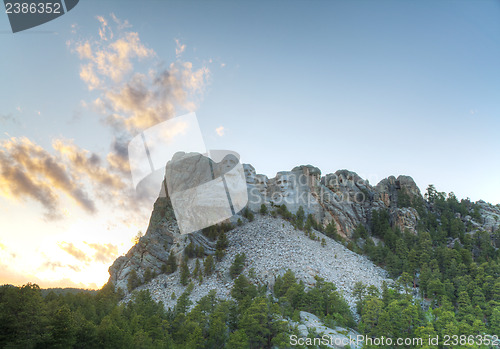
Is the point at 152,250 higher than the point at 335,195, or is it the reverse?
the point at 335,195

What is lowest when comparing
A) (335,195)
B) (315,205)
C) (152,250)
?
(152,250)

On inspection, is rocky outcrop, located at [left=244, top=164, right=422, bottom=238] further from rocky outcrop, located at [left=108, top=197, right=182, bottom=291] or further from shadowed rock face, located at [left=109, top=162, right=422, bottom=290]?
rocky outcrop, located at [left=108, top=197, right=182, bottom=291]

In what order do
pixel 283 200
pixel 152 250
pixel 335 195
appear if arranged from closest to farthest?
1. pixel 152 250
2. pixel 283 200
3. pixel 335 195

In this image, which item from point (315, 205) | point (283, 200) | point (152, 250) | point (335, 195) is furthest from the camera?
point (335, 195)

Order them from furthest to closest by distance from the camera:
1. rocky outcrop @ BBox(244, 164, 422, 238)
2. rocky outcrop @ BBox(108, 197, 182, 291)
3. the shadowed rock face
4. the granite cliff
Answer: rocky outcrop @ BBox(244, 164, 422, 238) → the granite cliff → the shadowed rock face → rocky outcrop @ BBox(108, 197, 182, 291)

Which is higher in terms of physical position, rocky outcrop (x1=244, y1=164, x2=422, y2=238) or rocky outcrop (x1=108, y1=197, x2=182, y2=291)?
rocky outcrop (x1=244, y1=164, x2=422, y2=238)

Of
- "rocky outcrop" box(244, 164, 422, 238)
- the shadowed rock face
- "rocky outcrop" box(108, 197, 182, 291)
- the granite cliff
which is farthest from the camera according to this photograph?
"rocky outcrop" box(244, 164, 422, 238)

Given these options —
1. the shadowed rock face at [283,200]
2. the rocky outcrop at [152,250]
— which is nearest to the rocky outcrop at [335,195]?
the shadowed rock face at [283,200]

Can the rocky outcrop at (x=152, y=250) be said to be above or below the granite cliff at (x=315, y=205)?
below

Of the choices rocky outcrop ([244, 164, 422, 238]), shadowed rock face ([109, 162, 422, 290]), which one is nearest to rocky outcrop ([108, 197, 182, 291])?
shadowed rock face ([109, 162, 422, 290])

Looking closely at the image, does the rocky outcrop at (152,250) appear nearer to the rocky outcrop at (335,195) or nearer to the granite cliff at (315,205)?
the granite cliff at (315,205)

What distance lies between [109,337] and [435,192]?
442 feet

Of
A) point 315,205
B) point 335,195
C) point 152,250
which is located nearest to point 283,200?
point 315,205

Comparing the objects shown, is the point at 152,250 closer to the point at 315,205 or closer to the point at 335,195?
the point at 315,205
